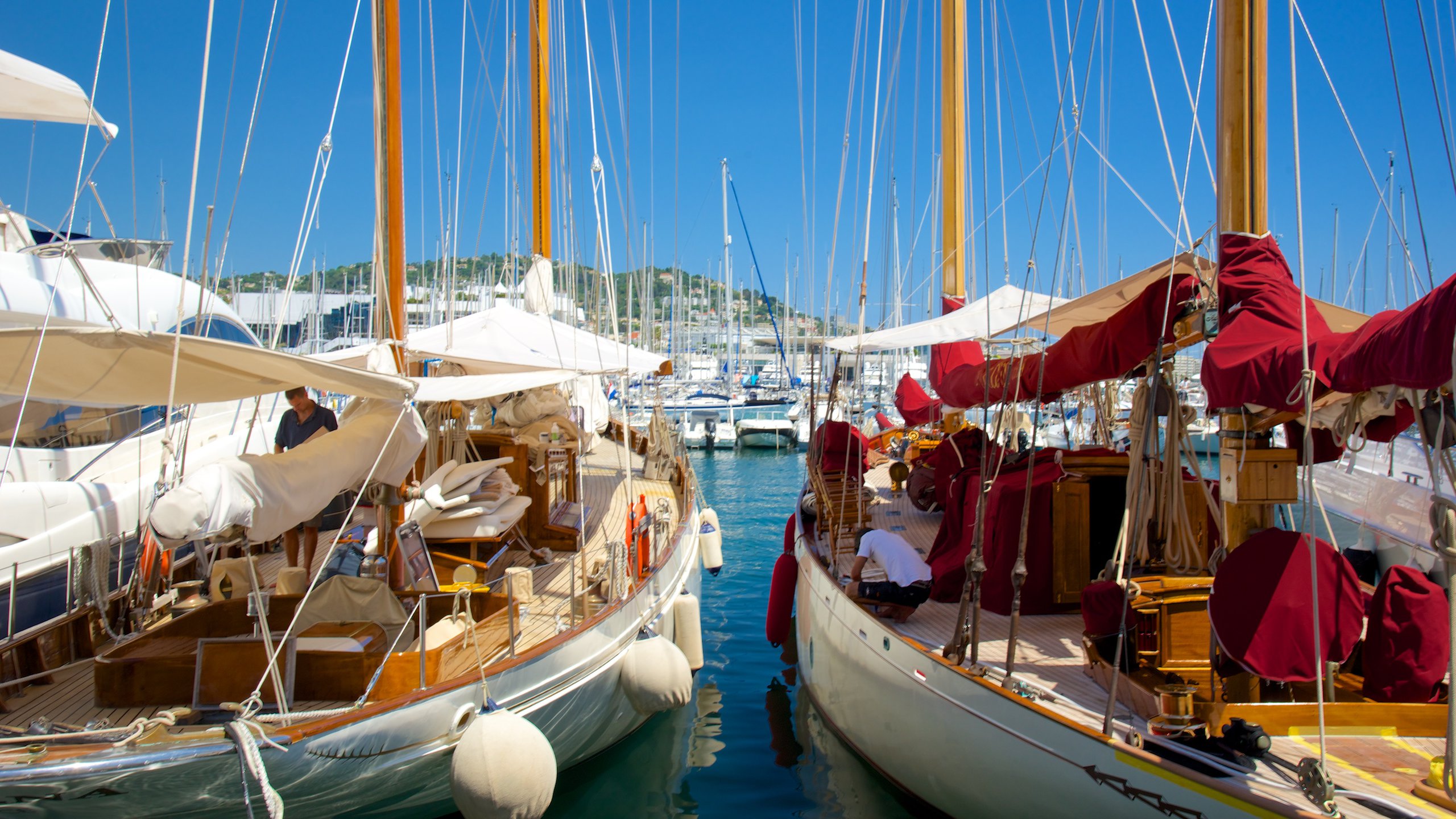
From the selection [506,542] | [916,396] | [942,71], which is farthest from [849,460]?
[942,71]

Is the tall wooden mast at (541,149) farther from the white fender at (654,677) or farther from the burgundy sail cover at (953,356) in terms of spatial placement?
the white fender at (654,677)

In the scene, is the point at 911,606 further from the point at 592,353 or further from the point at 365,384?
the point at 592,353

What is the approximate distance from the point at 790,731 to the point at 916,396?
522 cm

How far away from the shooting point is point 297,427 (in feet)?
24.9

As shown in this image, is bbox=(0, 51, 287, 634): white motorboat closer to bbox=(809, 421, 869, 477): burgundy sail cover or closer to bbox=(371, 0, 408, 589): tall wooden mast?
bbox=(371, 0, 408, 589): tall wooden mast

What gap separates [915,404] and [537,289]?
17.4ft

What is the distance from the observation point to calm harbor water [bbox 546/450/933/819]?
21.8ft

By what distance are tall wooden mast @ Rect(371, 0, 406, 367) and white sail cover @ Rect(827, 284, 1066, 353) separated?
12.5 feet

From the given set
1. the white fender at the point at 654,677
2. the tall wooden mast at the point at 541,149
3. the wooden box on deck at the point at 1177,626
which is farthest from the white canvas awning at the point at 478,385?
the tall wooden mast at the point at 541,149

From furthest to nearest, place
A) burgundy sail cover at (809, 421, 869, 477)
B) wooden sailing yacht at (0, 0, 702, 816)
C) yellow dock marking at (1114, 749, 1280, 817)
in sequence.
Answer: burgundy sail cover at (809, 421, 869, 477) < wooden sailing yacht at (0, 0, 702, 816) < yellow dock marking at (1114, 749, 1280, 817)

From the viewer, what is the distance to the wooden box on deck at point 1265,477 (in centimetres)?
427

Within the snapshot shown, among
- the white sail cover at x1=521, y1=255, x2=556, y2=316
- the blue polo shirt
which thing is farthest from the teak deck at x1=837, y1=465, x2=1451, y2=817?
the white sail cover at x1=521, y1=255, x2=556, y2=316

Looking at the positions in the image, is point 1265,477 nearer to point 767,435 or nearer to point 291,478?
point 291,478

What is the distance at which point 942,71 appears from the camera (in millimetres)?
12086
